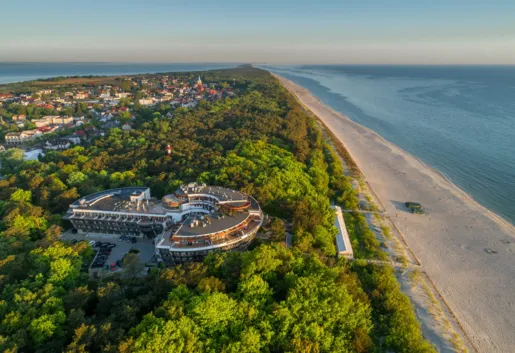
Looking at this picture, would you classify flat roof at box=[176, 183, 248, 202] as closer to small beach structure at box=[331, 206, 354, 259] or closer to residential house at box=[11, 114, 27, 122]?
small beach structure at box=[331, 206, 354, 259]

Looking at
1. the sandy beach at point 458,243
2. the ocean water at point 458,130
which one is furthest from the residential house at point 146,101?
the sandy beach at point 458,243

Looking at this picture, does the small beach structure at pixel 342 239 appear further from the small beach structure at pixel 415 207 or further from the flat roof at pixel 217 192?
the small beach structure at pixel 415 207

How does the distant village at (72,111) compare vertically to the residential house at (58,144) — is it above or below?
above

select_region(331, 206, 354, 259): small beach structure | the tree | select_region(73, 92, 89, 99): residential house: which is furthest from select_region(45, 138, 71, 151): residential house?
select_region(73, 92, 89, 99): residential house

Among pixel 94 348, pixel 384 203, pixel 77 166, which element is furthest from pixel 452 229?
→ pixel 77 166

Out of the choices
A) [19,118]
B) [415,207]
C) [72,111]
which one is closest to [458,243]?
[415,207]

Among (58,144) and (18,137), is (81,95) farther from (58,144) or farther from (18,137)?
(58,144)

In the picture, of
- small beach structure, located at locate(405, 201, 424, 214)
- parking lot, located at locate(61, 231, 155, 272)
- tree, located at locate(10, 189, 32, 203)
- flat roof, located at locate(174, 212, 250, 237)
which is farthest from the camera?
small beach structure, located at locate(405, 201, 424, 214)
